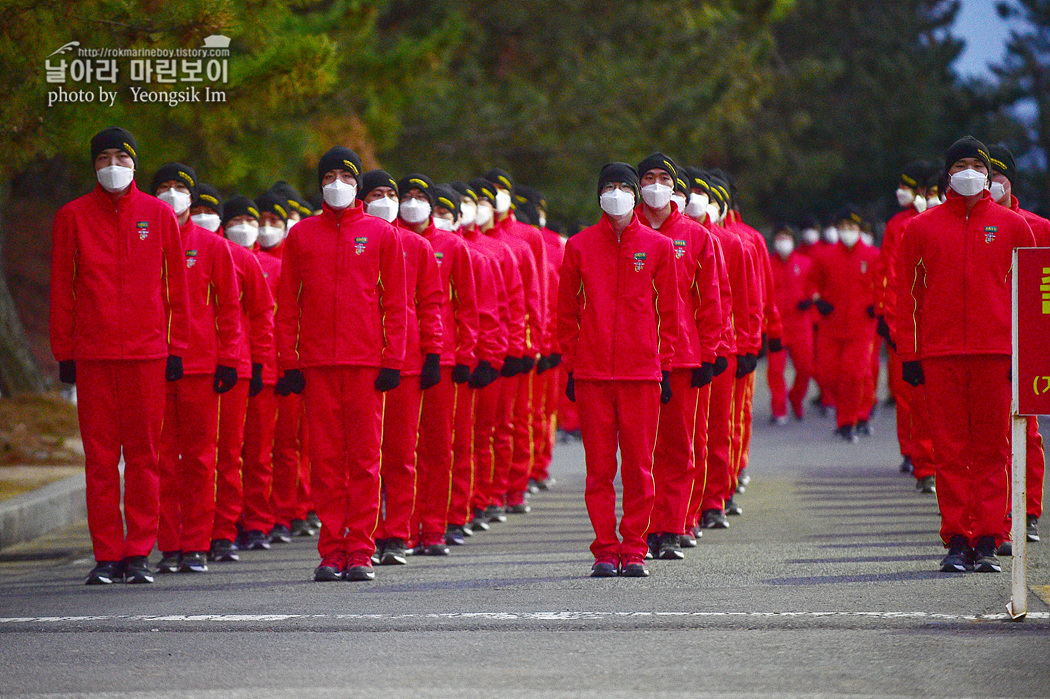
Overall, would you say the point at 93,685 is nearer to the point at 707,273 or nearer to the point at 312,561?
the point at 312,561

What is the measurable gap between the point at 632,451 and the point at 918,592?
1.69 metres

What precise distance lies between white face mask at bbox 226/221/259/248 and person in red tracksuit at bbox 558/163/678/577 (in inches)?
103

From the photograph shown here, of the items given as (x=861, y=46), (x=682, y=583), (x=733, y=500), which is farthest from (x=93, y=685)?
(x=861, y=46)

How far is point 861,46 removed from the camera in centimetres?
5362

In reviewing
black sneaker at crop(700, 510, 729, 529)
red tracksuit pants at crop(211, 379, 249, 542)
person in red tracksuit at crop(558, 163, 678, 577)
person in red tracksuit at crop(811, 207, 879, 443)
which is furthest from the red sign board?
person in red tracksuit at crop(811, 207, 879, 443)

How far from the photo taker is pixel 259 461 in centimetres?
1149

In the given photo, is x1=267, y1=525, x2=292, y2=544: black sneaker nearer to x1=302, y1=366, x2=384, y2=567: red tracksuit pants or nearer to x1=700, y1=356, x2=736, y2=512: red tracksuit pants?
x1=302, y1=366, x2=384, y2=567: red tracksuit pants

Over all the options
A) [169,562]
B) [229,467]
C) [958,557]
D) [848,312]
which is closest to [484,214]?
[229,467]

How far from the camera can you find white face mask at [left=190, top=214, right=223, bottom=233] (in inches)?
436

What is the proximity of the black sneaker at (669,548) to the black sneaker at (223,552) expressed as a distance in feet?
8.32

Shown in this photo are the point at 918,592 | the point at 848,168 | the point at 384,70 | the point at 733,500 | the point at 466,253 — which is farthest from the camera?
the point at 848,168

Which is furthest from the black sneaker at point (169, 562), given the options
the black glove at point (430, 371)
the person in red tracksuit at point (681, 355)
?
the person in red tracksuit at point (681, 355)

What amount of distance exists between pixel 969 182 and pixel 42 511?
668 cm

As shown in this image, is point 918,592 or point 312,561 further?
point 312,561
